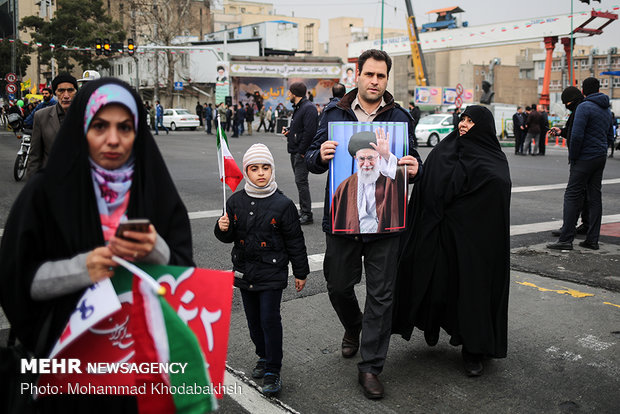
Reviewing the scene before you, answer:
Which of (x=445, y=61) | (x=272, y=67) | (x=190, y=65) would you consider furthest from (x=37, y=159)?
(x=445, y=61)

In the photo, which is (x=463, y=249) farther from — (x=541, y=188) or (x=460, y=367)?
(x=541, y=188)

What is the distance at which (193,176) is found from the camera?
14.1 meters

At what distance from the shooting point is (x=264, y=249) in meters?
3.56

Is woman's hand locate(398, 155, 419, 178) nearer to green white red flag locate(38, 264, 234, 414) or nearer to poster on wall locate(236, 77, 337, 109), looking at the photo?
green white red flag locate(38, 264, 234, 414)

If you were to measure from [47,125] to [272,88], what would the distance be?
159ft

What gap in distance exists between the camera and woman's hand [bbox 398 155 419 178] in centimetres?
364

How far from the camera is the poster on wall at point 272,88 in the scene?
5200cm

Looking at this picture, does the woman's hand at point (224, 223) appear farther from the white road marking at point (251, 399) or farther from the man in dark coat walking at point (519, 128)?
the man in dark coat walking at point (519, 128)

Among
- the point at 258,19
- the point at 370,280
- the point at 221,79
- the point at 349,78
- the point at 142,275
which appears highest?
the point at 258,19

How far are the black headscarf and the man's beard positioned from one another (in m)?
1.80

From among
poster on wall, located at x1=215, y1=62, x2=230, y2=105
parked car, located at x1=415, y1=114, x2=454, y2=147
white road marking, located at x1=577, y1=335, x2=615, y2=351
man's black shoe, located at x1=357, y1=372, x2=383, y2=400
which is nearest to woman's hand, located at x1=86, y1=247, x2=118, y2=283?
man's black shoe, located at x1=357, y1=372, x2=383, y2=400

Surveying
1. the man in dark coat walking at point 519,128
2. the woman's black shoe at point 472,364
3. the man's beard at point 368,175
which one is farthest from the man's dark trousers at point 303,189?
the man in dark coat walking at point 519,128

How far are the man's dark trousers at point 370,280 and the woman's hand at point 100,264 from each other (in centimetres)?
203

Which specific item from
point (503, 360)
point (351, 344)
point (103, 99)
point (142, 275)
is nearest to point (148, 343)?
point (142, 275)
